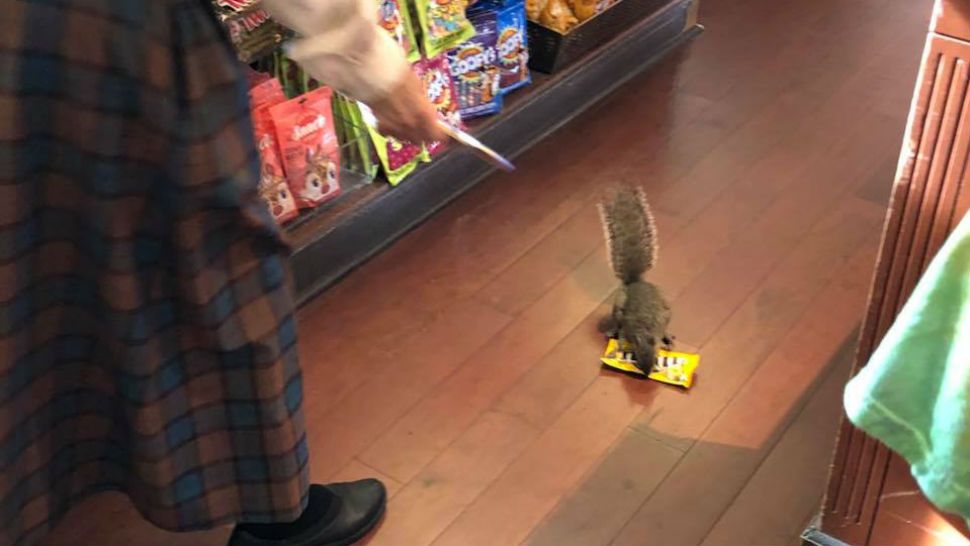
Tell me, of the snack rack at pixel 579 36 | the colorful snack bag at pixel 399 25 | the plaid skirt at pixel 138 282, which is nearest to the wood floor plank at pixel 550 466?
the plaid skirt at pixel 138 282

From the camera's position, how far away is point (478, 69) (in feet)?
8.84

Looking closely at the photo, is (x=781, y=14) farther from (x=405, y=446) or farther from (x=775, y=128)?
(x=405, y=446)

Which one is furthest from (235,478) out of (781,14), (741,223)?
(781,14)

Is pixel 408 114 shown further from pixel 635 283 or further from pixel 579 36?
pixel 579 36

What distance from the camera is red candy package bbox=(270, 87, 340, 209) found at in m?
2.23

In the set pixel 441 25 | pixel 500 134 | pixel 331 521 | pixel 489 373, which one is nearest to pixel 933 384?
pixel 331 521

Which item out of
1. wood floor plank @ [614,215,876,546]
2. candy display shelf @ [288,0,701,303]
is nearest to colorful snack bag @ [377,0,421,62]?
candy display shelf @ [288,0,701,303]

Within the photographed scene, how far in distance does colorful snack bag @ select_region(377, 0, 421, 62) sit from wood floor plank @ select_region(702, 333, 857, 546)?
1.15 metres

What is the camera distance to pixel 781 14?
3752 millimetres

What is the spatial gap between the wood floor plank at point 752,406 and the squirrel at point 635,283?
0.13 meters

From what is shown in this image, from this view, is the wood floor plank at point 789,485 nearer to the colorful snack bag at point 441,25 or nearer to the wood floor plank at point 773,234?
the wood floor plank at point 773,234

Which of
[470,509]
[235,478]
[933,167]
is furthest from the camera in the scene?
[470,509]

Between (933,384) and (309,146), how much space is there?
4.82ft

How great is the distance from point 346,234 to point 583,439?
0.74 meters
